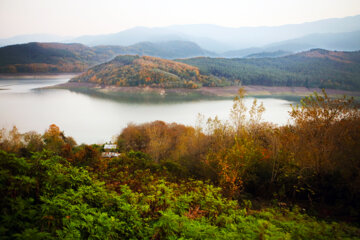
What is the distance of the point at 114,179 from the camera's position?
4074mm

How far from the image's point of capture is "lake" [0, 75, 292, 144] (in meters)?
19.4

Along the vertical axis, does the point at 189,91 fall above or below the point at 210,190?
above

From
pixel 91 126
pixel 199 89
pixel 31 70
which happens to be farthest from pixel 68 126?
pixel 199 89

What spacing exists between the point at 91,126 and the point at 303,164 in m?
21.7

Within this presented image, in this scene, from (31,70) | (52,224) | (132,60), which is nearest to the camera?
(52,224)

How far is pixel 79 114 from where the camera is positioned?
27547 millimetres

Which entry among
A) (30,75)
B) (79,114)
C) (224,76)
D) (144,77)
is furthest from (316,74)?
(30,75)

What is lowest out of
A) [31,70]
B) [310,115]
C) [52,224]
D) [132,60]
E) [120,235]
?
[120,235]

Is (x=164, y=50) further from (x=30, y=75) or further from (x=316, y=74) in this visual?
(x=30, y=75)

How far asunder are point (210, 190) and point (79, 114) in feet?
89.7

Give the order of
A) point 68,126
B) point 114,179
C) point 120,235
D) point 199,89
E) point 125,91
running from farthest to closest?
point 199,89
point 125,91
point 68,126
point 114,179
point 120,235

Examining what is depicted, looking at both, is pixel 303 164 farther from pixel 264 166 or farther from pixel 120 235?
pixel 120 235

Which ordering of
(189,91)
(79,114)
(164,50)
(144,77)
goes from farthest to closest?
1. (164,50)
2. (144,77)
3. (189,91)
4. (79,114)

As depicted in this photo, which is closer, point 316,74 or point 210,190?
point 210,190
